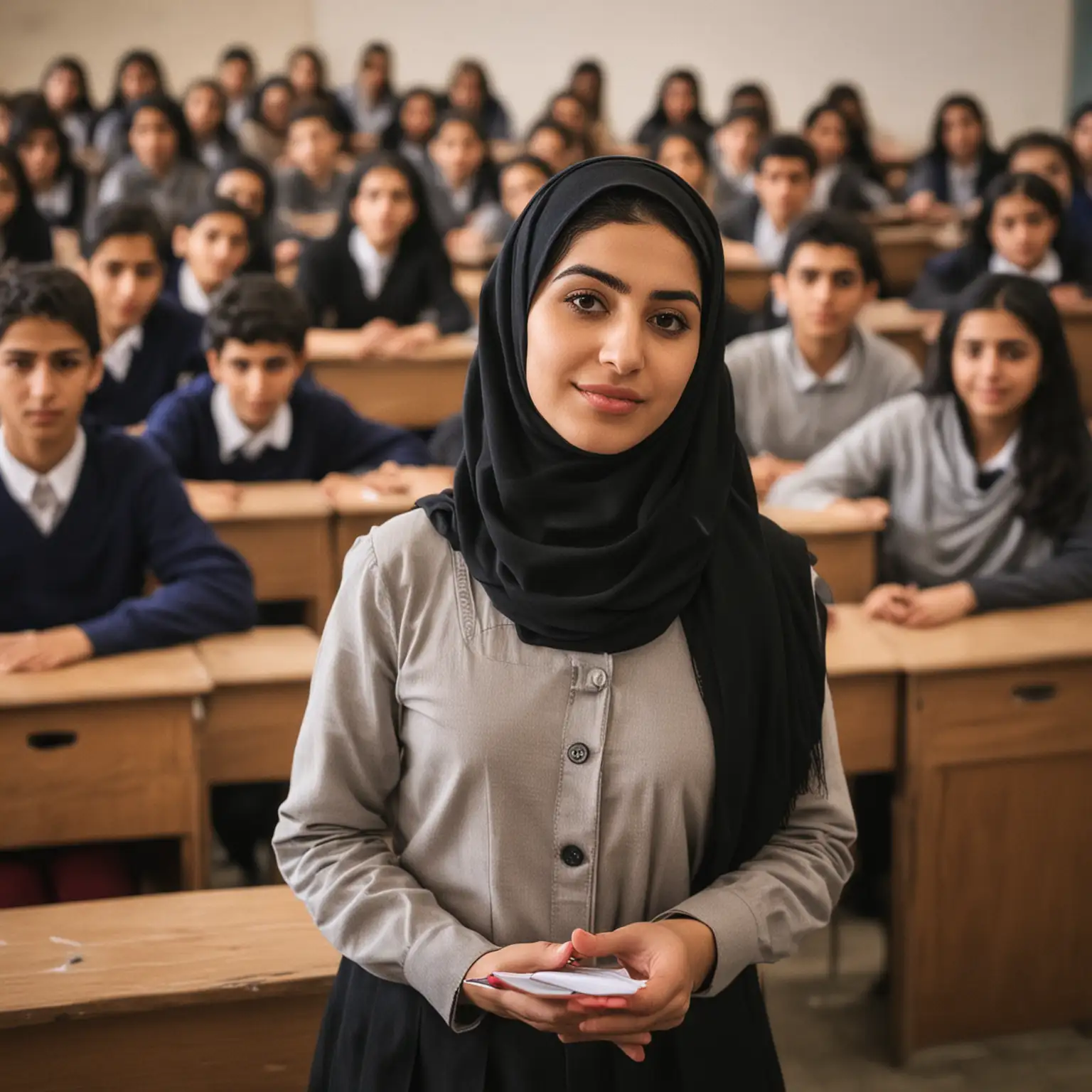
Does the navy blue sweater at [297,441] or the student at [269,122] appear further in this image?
the student at [269,122]

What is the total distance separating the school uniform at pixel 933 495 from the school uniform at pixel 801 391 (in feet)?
2.12

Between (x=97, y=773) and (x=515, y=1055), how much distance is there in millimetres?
1131

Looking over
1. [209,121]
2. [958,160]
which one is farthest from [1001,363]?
[209,121]

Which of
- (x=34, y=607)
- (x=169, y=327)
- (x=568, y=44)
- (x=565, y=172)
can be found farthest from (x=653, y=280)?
(x=568, y=44)

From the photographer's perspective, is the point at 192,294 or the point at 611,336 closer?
the point at 611,336

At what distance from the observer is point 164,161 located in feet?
23.6

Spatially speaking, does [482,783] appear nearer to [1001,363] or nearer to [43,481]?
[43,481]

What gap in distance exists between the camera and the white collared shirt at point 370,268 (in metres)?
5.03

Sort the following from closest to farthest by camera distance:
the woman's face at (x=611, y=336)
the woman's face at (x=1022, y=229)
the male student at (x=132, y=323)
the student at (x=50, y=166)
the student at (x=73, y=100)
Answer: the woman's face at (x=611, y=336) → the male student at (x=132, y=323) → the woman's face at (x=1022, y=229) → the student at (x=50, y=166) → the student at (x=73, y=100)

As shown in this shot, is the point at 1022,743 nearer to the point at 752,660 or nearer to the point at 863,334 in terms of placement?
the point at 752,660

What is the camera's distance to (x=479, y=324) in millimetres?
1128

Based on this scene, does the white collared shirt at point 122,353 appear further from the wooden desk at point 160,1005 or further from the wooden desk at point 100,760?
the wooden desk at point 160,1005

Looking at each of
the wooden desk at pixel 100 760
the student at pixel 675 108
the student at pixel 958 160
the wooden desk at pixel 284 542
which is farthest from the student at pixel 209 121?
the wooden desk at pixel 100 760

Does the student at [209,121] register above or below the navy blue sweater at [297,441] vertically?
above
